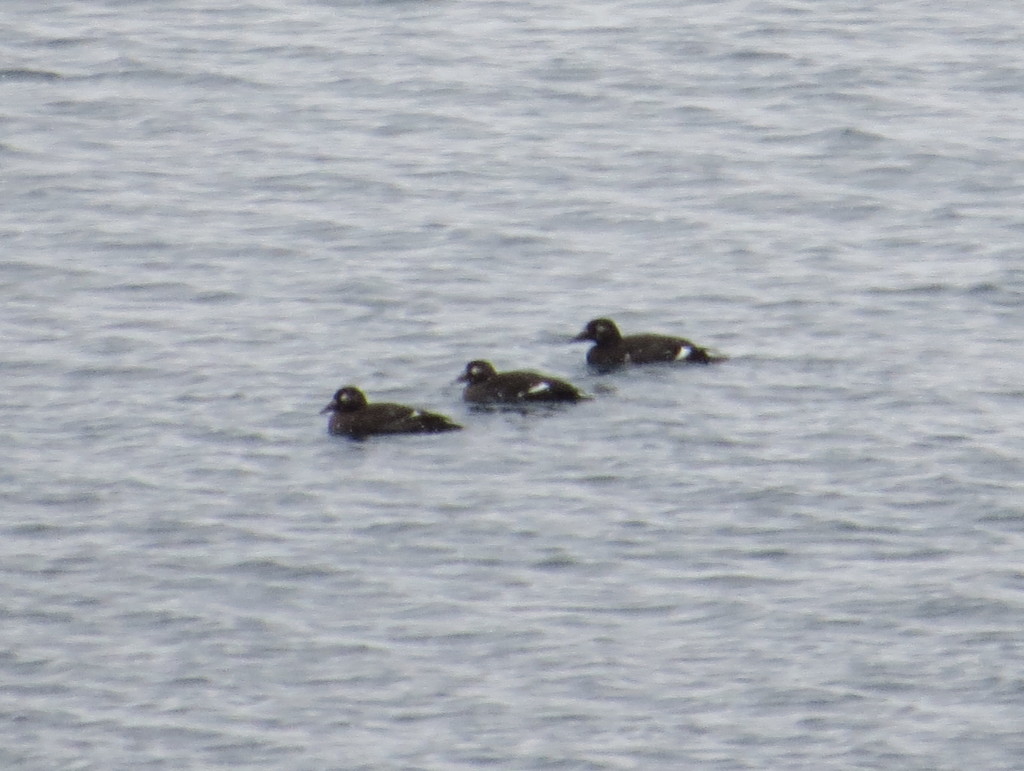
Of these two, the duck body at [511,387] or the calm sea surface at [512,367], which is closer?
the calm sea surface at [512,367]

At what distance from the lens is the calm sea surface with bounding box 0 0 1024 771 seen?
12578 millimetres

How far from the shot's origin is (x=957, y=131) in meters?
25.1

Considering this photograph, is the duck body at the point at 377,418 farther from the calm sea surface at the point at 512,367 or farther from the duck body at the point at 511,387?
the duck body at the point at 511,387

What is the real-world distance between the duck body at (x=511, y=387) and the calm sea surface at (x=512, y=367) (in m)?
0.21

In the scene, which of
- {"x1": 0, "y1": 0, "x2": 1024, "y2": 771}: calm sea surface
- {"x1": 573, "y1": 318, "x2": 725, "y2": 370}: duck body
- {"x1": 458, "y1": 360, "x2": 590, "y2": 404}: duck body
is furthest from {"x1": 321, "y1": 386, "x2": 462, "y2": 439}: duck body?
{"x1": 573, "y1": 318, "x2": 725, "y2": 370}: duck body

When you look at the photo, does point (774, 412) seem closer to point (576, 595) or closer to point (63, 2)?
point (576, 595)

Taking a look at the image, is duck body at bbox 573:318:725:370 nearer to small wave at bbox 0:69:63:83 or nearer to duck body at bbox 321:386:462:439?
duck body at bbox 321:386:462:439

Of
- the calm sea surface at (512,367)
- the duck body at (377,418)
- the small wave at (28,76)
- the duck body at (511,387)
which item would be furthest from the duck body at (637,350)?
the small wave at (28,76)

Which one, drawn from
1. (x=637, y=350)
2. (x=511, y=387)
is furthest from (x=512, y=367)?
(x=511, y=387)

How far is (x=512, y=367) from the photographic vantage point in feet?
60.7

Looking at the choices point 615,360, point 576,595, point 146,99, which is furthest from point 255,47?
point 576,595

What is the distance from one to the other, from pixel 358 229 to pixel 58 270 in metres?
2.66

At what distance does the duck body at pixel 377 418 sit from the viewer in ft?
54.6

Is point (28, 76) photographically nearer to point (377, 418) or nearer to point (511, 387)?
point (511, 387)
